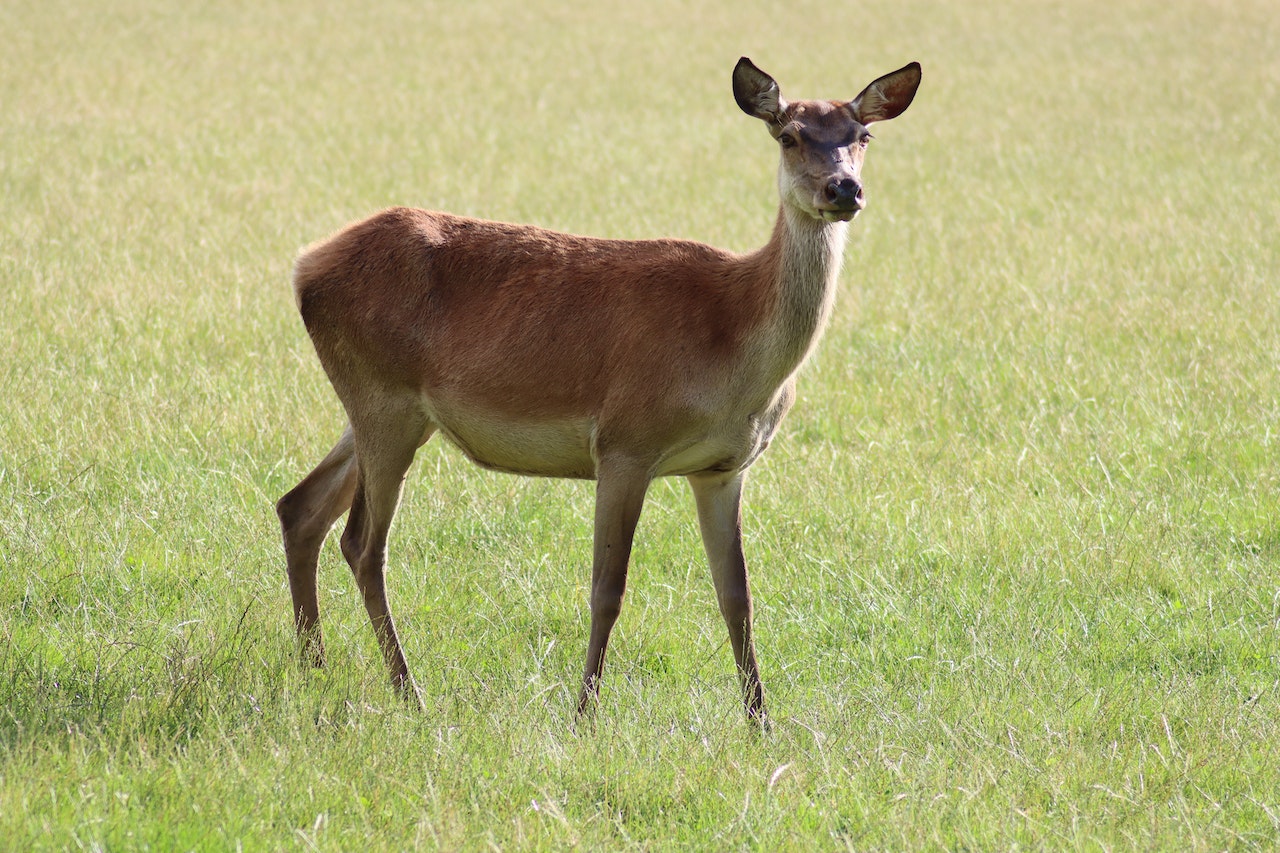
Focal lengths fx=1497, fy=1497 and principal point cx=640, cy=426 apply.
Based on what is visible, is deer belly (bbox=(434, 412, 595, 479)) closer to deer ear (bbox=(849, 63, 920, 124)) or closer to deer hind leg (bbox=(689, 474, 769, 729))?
deer hind leg (bbox=(689, 474, 769, 729))

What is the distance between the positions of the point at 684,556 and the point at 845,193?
6.84ft

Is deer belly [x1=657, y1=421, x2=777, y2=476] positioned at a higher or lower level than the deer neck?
lower

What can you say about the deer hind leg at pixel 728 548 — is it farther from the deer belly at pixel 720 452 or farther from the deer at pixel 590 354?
the deer belly at pixel 720 452

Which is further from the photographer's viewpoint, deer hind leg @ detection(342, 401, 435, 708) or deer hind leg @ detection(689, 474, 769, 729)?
deer hind leg @ detection(342, 401, 435, 708)

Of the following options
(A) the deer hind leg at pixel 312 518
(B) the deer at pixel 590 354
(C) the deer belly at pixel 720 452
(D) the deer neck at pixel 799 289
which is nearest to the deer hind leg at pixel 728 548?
(B) the deer at pixel 590 354

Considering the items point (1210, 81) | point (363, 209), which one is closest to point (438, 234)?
point (363, 209)

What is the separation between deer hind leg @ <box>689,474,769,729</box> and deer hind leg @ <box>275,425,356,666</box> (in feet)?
4.11

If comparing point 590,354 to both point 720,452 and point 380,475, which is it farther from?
point 380,475

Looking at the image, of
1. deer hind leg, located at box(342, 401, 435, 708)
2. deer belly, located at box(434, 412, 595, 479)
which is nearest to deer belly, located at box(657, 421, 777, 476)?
deer belly, located at box(434, 412, 595, 479)

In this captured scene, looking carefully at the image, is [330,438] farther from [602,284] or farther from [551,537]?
[602,284]

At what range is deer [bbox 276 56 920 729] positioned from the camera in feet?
14.4

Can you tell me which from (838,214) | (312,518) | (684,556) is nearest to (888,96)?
(838,214)

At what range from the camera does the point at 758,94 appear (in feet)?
15.0

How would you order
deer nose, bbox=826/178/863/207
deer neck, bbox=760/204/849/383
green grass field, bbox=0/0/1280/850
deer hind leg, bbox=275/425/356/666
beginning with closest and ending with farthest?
green grass field, bbox=0/0/1280/850, deer nose, bbox=826/178/863/207, deer neck, bbox=760/204/849/383, deer hind leg, bbox=275/425/356/666
